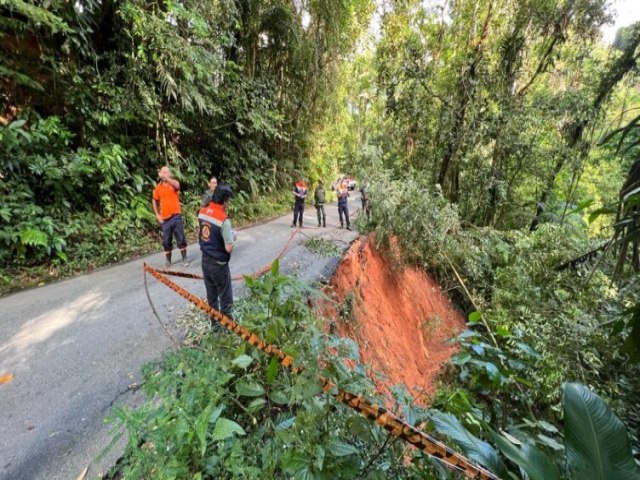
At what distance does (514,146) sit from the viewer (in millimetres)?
10844

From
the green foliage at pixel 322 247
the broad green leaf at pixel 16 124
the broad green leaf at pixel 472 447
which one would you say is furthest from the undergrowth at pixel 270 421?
the broad green leaf at pixel 16 124

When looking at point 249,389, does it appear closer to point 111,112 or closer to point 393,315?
point 393,315

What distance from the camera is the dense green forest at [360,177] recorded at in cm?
172

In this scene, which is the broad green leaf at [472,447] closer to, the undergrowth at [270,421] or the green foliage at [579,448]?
the green foliage at [579,448]

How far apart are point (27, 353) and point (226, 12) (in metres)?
9.11

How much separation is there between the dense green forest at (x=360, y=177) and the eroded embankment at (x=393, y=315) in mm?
699

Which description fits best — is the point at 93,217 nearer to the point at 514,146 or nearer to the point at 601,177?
the point at 514,146

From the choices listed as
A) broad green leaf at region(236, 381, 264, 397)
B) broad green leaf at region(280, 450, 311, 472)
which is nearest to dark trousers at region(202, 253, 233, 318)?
broad green leaf at region(236, 381, 264, 397)

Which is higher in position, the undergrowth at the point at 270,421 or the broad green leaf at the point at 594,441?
the broad green leaf at the point at 594,441

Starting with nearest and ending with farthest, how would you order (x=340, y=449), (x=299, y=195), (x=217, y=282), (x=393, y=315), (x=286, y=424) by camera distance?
(x=340, y=449)
(x=286, y=424)
(x=217, y=282)
(x=393, y=315)
(x=299, y=195)

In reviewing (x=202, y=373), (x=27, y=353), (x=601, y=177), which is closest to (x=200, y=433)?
(x=202, y=373)

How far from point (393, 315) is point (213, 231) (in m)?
6.53

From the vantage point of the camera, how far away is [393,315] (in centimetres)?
877

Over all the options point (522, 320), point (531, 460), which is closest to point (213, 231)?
point (531, 460)
